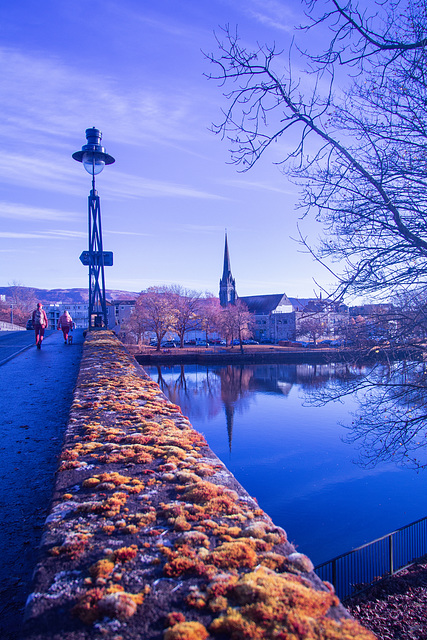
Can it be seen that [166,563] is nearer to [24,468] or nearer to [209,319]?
[24,468]

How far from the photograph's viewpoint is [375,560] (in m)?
10.3

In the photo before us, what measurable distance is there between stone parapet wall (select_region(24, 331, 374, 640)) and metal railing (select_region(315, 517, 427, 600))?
779 centimetres

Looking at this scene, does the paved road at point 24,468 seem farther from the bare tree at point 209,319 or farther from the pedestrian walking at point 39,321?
the bare tree at point 209,319

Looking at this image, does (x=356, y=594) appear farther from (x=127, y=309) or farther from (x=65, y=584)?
(x=127, y=309)

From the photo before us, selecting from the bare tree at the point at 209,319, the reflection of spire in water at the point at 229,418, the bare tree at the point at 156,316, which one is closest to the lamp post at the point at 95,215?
the reflection of spire in water at the point at 229,418

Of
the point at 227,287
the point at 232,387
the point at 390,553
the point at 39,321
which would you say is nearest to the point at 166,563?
the point at 390,553

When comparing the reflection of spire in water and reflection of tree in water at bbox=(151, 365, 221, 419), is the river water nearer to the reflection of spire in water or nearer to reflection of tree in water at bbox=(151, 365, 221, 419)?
the reflection of spire in water

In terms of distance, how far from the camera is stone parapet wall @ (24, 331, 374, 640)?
1482 mm

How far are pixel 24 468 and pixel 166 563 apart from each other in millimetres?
2563

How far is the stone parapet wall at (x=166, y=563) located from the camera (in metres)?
1.48

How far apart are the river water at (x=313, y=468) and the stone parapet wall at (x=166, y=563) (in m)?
4.77

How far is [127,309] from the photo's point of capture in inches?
4008

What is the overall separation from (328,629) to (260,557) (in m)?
0.53

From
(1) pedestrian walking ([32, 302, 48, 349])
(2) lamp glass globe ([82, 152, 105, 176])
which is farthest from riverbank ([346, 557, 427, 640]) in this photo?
(2) lamp glass globe ([82, 152, 105, 176])
